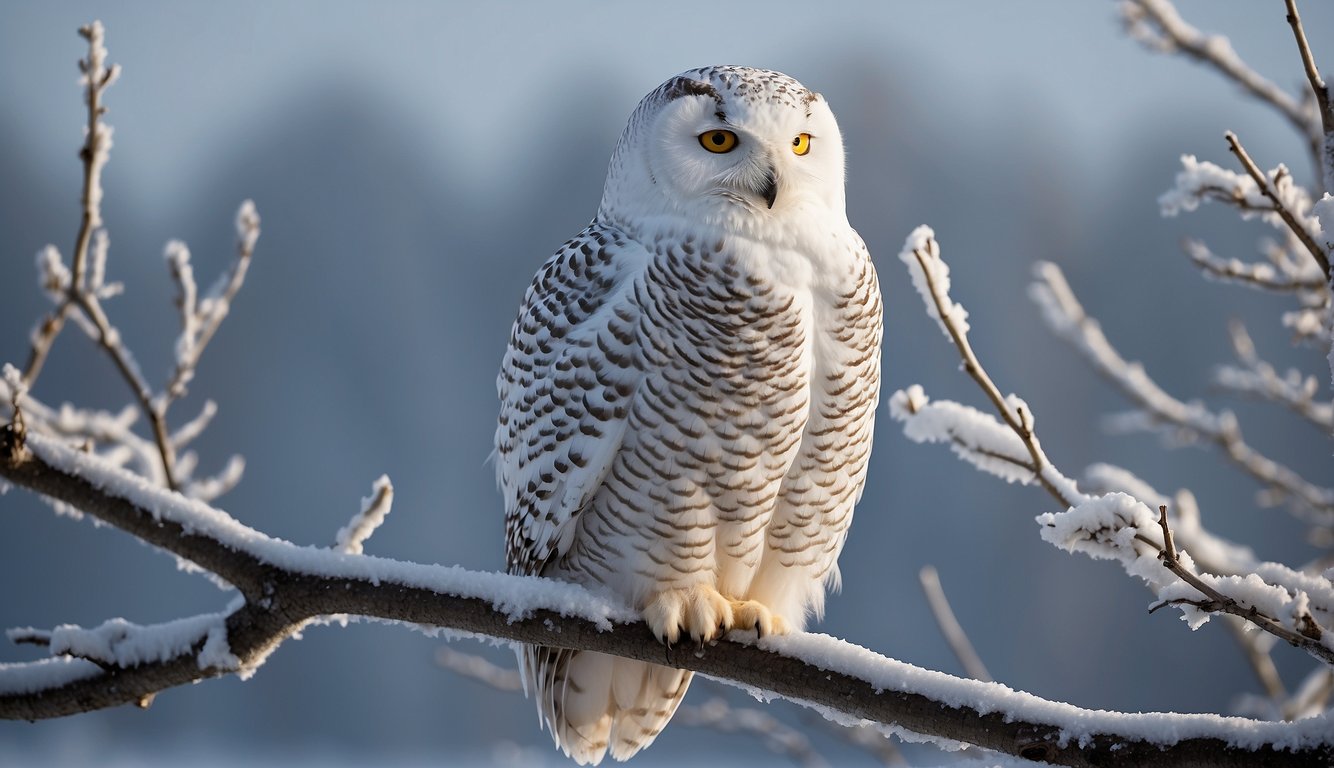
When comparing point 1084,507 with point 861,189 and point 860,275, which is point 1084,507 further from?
point 861,189

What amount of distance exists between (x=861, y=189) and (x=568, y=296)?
333 inches

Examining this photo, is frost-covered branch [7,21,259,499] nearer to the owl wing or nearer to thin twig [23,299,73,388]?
thin twig [23,299,73,388]

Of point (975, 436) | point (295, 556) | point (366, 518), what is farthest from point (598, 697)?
point (975, 436)

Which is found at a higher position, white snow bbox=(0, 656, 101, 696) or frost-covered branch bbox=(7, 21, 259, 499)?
frost-covered branch bbox=(7, 21, 259, 499)

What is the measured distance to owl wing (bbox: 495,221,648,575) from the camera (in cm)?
150

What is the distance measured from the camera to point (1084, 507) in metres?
1.00

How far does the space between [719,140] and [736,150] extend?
0.03 m

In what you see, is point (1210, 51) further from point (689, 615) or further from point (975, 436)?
point (689, 615)

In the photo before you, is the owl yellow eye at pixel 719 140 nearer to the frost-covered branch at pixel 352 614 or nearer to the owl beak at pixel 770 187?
the owl beak at pixel 770 187

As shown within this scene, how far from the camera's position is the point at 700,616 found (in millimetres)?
1489

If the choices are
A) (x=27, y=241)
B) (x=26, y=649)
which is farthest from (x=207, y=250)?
(x=26, y=649)

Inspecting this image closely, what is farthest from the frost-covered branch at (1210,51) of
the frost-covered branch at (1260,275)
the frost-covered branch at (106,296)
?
the frost-covered branch at (106,296)

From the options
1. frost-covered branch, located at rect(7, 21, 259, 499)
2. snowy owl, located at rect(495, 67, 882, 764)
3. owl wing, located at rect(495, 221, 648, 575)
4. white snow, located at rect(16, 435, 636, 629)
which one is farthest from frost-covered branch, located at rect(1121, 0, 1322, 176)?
frost-covered branch, located at rect(7, 21, 259, 499)

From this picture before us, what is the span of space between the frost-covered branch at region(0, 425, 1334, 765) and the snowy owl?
0.18 metres
